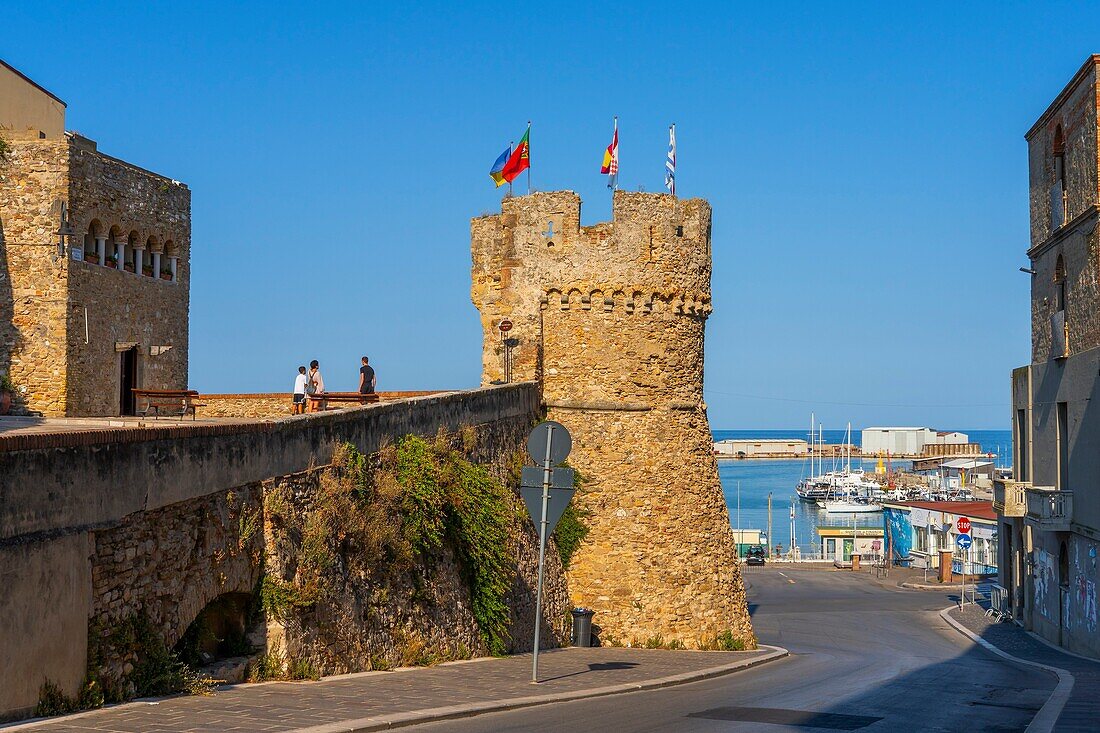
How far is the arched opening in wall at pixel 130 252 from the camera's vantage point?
25969 mm

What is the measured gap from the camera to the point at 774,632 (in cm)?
3709

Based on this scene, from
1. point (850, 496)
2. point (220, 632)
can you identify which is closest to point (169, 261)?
point (220, 632)

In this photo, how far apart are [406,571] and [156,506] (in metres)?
5.73

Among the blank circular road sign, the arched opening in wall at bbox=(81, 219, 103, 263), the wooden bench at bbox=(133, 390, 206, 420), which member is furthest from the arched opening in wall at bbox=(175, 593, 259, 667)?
the arched opening in wall at bbox=(81, 219, 103, 263)

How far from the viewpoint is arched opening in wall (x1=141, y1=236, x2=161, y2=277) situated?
26.9 meters

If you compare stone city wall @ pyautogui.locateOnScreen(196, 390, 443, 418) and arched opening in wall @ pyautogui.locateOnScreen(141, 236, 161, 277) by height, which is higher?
arched opening in wall @ pyautogui.locateOnScreen(141, 236, 161, 277)

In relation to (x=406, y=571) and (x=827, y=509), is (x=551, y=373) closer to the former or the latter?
(x=406, y=571)

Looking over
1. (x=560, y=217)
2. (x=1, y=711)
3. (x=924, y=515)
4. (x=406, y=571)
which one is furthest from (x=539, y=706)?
(x=924, y=515)

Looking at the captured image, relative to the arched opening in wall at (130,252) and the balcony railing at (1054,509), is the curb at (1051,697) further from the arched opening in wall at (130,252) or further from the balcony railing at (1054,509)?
the arched opening in wall at (130,252)

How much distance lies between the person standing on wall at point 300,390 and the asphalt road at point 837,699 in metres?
9.20

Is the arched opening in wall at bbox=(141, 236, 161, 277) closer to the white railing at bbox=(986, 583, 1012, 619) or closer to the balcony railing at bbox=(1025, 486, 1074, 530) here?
the balcony railing at bbox=(1025, 486, 1074, 530)

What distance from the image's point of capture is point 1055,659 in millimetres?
27516

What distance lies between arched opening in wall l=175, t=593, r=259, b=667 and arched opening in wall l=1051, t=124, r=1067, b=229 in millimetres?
25676

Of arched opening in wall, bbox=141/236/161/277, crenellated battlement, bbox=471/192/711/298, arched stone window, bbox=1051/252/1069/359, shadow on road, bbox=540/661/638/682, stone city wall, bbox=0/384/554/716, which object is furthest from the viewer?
arched stone window, bbox=1051/252/1069/359
